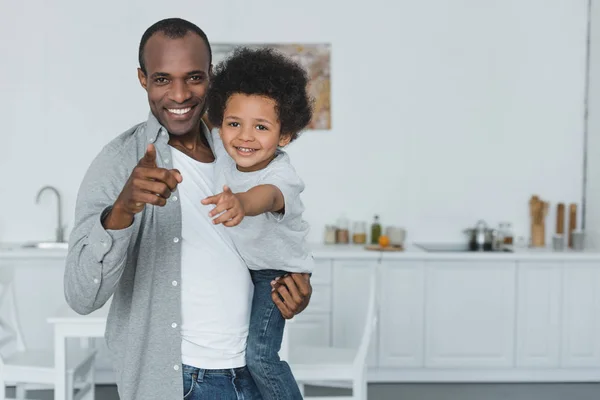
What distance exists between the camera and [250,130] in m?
1.51

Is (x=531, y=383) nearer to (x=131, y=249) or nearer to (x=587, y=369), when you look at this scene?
(x=587, y=369)

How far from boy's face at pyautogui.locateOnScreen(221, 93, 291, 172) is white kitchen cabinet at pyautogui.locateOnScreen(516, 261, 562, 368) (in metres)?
3.05

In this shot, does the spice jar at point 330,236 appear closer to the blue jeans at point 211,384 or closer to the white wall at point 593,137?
the white wall at point 593,137

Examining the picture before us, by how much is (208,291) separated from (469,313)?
10.3 feet

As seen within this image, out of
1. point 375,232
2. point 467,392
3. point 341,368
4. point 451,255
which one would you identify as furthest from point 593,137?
point 341,368

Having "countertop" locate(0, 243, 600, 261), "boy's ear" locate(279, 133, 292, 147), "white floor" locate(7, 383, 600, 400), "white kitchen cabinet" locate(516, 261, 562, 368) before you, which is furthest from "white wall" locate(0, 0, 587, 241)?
"boy's ear" locate(279, 133, 292, 147)

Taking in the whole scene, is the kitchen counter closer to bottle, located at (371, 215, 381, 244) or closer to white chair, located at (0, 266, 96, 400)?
bottle, located at (371, 215, 381, 244)

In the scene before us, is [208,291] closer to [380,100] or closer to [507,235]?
[380,100]

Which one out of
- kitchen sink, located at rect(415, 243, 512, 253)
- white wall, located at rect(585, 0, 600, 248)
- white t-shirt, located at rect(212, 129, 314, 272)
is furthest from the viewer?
white wall, located at rect(585, 0, 600, 248)

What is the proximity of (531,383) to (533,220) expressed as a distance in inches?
42.7

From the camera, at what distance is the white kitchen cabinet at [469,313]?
419 centimetres

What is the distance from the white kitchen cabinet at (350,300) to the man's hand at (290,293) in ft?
8.81

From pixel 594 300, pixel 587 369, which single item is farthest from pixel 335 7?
pixel 587 369

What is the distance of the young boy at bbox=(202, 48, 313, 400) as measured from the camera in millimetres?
1426
